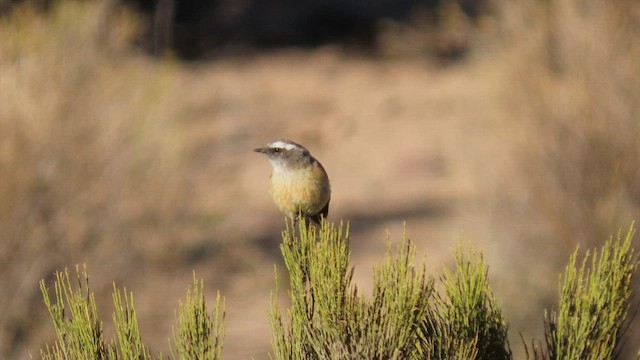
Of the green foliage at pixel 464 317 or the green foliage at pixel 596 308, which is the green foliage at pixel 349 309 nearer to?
the green foliage at pixel 464 317

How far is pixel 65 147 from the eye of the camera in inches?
337

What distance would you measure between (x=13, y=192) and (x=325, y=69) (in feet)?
39.3

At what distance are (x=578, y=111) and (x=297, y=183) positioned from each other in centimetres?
477

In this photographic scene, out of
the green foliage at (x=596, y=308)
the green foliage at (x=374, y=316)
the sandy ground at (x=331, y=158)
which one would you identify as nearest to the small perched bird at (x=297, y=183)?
the green foliage at (x=374, y=316)

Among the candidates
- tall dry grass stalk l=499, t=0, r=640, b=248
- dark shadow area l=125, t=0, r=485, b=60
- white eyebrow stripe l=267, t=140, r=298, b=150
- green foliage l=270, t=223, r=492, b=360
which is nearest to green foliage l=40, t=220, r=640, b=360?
green foliage l=270, t=223, r=492, b=360

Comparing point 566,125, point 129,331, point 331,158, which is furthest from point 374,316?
point 331,158

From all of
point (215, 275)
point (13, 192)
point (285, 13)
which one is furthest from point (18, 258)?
point (285, 13)

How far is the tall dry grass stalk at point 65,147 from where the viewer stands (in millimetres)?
8391

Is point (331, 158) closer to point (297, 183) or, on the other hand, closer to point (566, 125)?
point (566, 125)

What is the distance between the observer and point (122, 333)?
159 inches

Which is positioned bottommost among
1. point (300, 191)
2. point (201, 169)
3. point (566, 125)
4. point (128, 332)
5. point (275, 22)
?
point (128, 332)

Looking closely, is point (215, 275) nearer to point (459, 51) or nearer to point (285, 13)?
point (459, 51)

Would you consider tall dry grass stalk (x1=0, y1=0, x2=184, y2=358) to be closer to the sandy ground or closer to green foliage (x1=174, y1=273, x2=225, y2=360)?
the sandy ground

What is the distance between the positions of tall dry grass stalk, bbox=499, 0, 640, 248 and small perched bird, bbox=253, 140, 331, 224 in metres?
4.47
